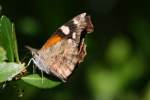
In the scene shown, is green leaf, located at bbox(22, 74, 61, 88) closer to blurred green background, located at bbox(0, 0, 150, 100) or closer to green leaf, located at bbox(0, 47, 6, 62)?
green leaf, located at bbox(0, 47, 6, 62)

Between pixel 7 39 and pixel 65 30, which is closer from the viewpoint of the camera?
pixel 7 39

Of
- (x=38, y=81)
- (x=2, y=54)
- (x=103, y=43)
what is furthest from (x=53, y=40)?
(x=103, y=43)

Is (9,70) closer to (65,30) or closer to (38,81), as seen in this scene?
(38,81)

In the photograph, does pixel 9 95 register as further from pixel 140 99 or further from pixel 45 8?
pixel 140 99

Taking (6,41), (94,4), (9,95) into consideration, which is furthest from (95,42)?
(6,41)

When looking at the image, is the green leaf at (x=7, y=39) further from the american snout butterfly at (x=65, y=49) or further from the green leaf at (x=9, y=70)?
the american snout butterfly at (x=65, y=49)
